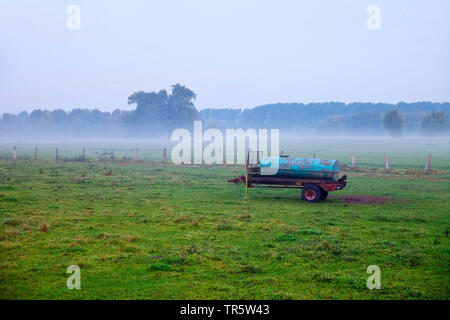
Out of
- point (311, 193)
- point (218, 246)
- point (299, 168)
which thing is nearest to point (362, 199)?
point (311, 193)

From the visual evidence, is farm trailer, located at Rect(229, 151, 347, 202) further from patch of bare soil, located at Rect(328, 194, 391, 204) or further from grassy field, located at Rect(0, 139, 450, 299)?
patch of bare soil, located at Rect(328, 194, 391, 204)

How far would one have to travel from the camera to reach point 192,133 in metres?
157

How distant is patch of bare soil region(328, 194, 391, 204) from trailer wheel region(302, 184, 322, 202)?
5.26 ft

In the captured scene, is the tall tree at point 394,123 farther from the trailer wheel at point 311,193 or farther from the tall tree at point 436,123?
the trailer wheel at point 311,193

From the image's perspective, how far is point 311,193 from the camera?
847 inches

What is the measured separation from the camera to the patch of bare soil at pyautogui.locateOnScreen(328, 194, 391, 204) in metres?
21.5

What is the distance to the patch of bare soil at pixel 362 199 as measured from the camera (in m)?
21.5

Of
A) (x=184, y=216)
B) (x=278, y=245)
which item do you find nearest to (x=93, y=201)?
(x=184, y=216)

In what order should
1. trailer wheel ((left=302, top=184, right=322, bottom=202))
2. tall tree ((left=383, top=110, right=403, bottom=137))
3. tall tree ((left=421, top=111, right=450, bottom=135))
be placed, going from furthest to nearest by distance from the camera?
tall tree ((left=421, top=111, right=450, bottom=135)) → tall tree ((left=383, top=110, right=403, bottom=137)) → trailer wheel ((left=302, top=184, right=322, bottom=202))

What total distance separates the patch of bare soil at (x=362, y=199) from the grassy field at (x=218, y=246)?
38cm

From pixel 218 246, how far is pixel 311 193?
10476mm

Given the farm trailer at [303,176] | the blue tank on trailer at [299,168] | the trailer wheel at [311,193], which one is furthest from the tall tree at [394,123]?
the trailer wheel at [311,193]

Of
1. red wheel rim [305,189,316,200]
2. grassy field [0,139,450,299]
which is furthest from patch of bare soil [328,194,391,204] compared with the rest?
red wheel rim [305,189,316,200]
